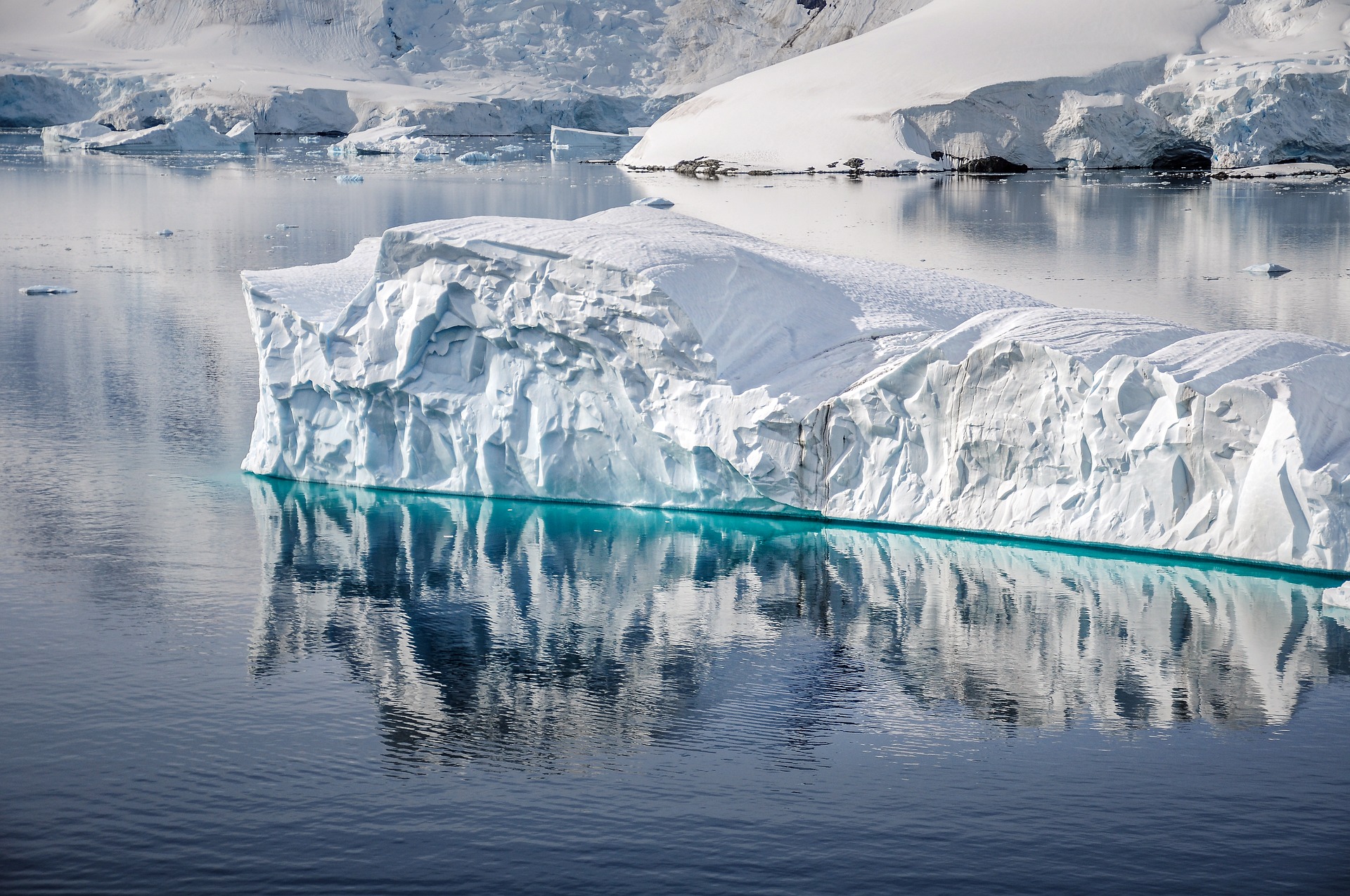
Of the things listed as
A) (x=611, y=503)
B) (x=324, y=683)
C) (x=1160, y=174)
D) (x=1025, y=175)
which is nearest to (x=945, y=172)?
(x=1025, y=175)

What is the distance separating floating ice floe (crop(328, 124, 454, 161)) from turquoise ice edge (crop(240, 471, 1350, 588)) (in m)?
43.0

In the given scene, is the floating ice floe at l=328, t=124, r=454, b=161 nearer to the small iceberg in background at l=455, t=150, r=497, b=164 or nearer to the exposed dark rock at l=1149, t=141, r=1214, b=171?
the small iceberg in background at l=455, t=150, r=497, b=164

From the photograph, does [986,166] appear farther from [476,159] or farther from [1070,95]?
[476,159]

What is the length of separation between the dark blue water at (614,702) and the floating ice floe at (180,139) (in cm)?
4519

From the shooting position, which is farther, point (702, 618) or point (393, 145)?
point (393, 145)

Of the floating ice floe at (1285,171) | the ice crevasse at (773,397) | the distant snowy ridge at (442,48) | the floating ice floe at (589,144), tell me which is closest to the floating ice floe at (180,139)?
the distant snowy ridge at (442,48)

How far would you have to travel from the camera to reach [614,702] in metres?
7.18

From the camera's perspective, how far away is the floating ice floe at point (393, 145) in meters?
53.6

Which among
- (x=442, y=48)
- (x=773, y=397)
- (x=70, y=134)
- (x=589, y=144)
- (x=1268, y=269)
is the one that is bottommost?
(x=773, y=397)

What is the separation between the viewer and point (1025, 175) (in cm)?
4162

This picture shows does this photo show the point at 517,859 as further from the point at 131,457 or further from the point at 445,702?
the point at 131,457

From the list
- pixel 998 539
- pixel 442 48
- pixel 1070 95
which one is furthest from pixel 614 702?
pixel 442 48

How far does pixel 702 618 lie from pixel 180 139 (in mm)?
52281

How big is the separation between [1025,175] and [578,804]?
38.6 m
